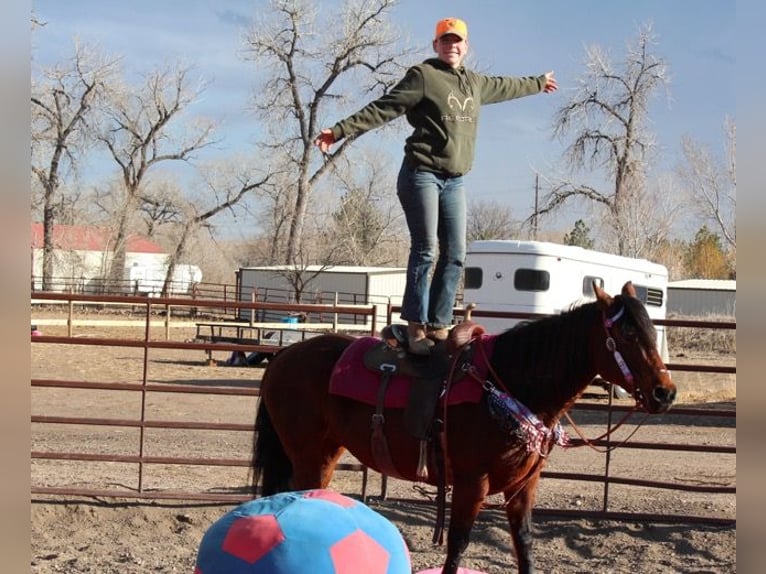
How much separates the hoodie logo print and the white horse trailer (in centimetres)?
1058

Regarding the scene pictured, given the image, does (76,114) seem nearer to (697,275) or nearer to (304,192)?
(304,192)

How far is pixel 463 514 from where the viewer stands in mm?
4172

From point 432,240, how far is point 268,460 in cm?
177

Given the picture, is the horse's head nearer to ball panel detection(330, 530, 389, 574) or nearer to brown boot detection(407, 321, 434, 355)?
brown boot detection(407, 321, 434, 355)

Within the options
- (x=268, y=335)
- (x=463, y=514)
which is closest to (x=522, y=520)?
(x=463, y=514)

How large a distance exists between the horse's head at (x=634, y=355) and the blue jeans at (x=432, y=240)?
0.86 meters

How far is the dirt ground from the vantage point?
5.49m

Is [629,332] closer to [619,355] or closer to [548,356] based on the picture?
[619,355]

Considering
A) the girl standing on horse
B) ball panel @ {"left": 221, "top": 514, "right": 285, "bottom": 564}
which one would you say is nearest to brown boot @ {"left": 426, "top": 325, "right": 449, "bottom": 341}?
the girl standing on horse

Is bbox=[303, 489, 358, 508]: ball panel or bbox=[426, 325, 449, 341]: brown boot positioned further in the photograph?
bbox=[426, 325, 449, 341]: brown boot

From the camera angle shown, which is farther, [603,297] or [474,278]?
[474,278]

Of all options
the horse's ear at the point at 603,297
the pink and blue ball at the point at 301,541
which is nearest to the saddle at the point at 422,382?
the horse's ear at the point at 603,297

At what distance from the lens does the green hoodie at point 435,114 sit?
4.25m
